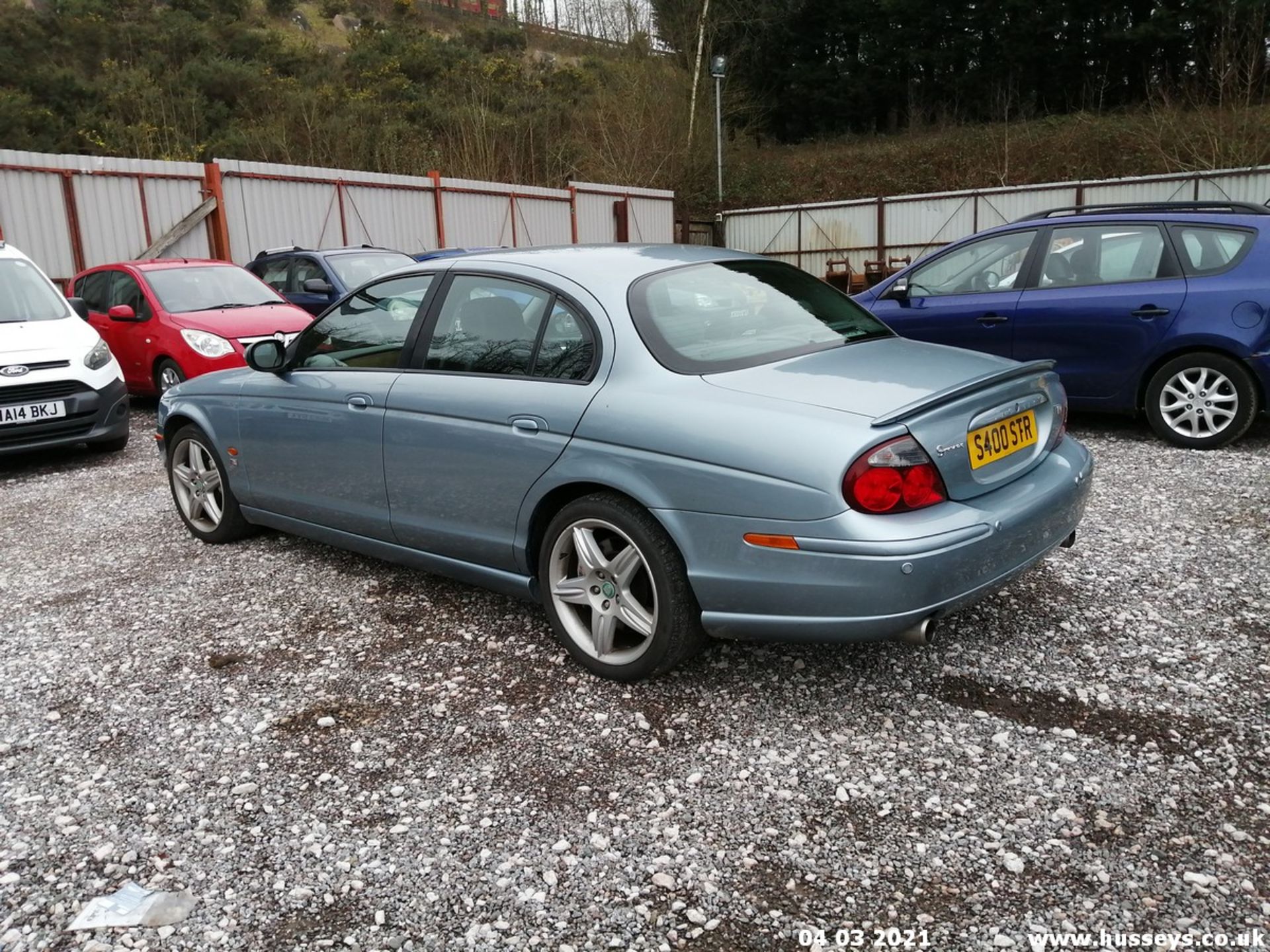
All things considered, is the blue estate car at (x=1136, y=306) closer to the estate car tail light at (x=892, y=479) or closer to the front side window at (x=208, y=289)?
the estate car tail light at (x=892, y=479)

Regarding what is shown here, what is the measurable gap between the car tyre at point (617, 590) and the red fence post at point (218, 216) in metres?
13.7

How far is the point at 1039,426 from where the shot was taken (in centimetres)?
360

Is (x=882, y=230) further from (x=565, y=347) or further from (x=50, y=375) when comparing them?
(x=565, y=347)

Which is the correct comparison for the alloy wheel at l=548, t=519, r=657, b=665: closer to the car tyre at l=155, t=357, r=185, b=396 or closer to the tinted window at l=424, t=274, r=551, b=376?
the tinted window at l=424, t=274, r=551, b=376

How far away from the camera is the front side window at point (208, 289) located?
964cm

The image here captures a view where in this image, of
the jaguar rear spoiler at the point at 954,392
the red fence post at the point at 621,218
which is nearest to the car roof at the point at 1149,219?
the jaguar rear spoiler at the point at 954,392

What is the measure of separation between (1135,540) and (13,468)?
8.19 meters

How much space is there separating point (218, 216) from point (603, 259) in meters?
13.6

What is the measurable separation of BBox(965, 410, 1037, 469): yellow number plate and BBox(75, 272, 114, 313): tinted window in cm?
978

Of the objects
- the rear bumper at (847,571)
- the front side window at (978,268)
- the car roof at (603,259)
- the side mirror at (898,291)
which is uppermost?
the car roof at (603,259)

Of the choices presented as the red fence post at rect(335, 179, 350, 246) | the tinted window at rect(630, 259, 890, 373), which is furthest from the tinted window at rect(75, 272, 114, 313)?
the tinted window at rect(630, 259, 890, 373)

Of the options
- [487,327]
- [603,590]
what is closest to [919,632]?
[603,590]

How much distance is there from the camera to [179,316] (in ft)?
30.6

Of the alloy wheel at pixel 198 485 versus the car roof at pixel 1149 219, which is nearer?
the alloy wheel at pixel 198 485
